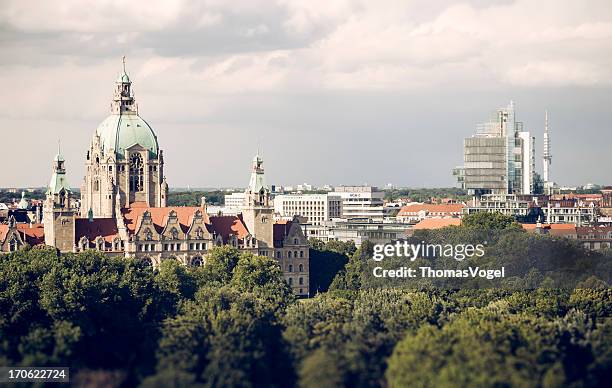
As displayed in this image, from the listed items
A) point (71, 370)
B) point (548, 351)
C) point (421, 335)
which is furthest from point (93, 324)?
point (548, 351)

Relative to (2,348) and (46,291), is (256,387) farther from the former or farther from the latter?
(46,291)

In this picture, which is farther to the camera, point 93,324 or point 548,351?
point 93,324

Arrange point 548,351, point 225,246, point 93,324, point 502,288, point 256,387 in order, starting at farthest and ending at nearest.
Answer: point 225,246 < point 502,288 < point 93,324 < point 548,351 < point 256,387

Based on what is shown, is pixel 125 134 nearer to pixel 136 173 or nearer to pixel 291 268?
pixel 136 173

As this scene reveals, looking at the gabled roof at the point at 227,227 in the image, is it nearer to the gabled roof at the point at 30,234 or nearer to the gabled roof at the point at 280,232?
the gabled roof at the point at 280,232

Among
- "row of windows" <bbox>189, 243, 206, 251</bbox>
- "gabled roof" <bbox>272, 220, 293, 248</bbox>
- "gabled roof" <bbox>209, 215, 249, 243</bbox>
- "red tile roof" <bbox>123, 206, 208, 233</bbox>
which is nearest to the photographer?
"red tile roof" <bbox>123, 206, 208, 233</bbox>

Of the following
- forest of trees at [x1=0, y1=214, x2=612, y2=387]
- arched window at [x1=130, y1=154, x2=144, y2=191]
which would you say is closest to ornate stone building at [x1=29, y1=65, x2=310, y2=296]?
arched window at [x1=130, y1=154, x2=144, y2=191]

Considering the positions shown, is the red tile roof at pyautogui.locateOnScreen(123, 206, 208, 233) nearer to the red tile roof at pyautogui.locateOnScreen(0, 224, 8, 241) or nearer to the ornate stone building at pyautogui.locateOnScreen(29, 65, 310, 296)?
the ornate stone building at pyautogui.locateOnScreen(29, 65, 310, 296)

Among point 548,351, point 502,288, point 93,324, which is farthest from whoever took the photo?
point 502,288

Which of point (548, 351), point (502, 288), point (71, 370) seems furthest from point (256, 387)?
point (502, 288)
